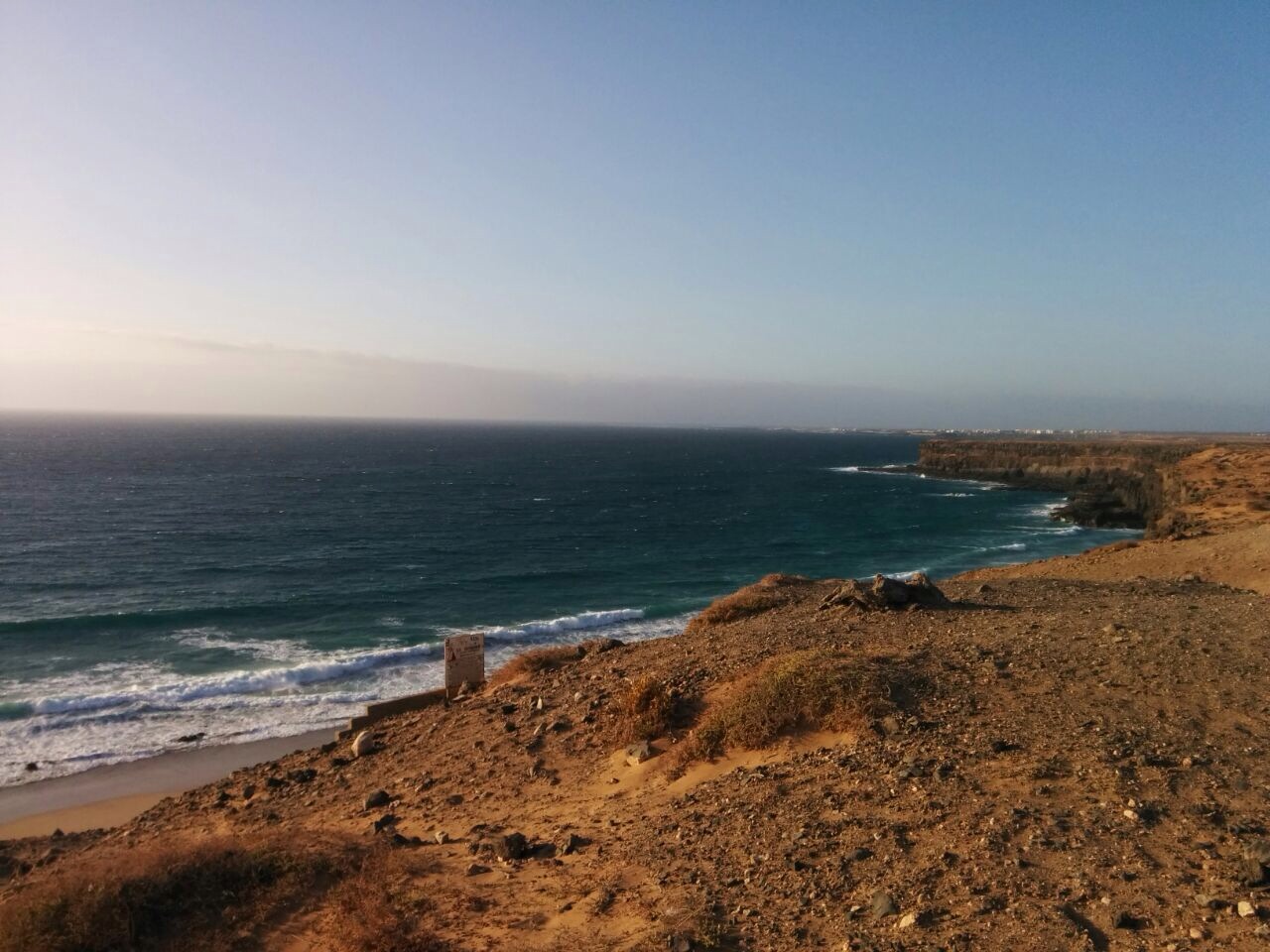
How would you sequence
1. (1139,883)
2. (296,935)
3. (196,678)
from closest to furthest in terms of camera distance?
(1139,883)
(296,935)
(196,678)

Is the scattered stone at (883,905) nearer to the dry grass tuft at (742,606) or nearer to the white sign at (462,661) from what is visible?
the white sign at (462,661)

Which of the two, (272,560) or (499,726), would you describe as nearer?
(499,726)

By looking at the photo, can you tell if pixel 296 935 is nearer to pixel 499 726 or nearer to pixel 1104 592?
pixel 499 726

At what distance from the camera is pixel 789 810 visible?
7719 millimetres

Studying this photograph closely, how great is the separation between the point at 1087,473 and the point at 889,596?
8654 cm

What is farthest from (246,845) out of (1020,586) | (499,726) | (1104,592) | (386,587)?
(386,587)

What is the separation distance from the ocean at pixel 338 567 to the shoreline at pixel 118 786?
2.17 feet

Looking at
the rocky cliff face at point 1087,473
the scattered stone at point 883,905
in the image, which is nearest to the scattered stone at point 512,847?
the scattered stone at point 883,905

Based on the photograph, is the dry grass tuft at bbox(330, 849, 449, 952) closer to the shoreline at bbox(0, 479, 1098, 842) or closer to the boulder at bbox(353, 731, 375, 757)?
the boulder at bbox(353, 731, 375, 757)

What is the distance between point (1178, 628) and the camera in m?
12.2

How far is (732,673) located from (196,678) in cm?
1852

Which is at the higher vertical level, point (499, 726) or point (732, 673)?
point (732, 673)

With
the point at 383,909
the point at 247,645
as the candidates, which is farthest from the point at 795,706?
the point at 247,645

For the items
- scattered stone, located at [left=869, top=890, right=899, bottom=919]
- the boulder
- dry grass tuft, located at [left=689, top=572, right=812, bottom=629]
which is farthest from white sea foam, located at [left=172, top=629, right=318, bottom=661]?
scattered stone, located at [left=869, top=890, right=899, bottom=919]
